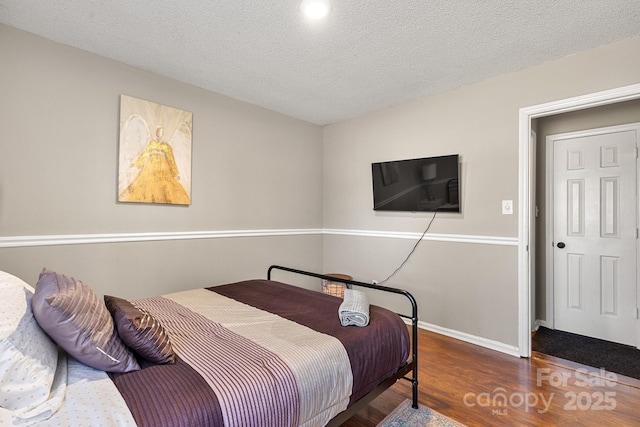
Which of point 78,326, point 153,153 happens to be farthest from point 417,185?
point 78,326

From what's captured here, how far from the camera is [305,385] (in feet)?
4.19

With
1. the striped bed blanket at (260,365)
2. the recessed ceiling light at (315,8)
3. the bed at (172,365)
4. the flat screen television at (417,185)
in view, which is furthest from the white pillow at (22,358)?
the flat screen television at (417,185)

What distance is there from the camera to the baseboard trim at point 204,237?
7.35ft

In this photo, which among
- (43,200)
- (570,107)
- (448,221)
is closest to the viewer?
(43,200)

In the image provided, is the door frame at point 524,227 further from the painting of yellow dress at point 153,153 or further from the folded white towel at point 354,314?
the painting of yellow dress at point 153,153

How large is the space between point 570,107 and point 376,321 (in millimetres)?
2261

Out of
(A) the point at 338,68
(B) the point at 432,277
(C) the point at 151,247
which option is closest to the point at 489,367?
(B) the point at 432,277

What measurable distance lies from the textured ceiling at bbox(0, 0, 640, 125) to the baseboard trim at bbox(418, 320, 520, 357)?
93.0 inches

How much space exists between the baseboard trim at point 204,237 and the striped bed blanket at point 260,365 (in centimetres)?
81

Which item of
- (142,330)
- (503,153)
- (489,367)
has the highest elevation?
(503,153)

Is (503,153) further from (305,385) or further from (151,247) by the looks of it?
(151,247)

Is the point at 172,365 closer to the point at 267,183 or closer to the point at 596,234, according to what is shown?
the point at 267,183

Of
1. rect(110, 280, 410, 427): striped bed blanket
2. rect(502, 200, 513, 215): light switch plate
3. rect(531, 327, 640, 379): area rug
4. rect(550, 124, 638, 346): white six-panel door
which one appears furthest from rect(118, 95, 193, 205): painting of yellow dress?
rect(550, 124, 638, 346): white six-panel door

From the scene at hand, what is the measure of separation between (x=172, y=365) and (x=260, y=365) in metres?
0.36
